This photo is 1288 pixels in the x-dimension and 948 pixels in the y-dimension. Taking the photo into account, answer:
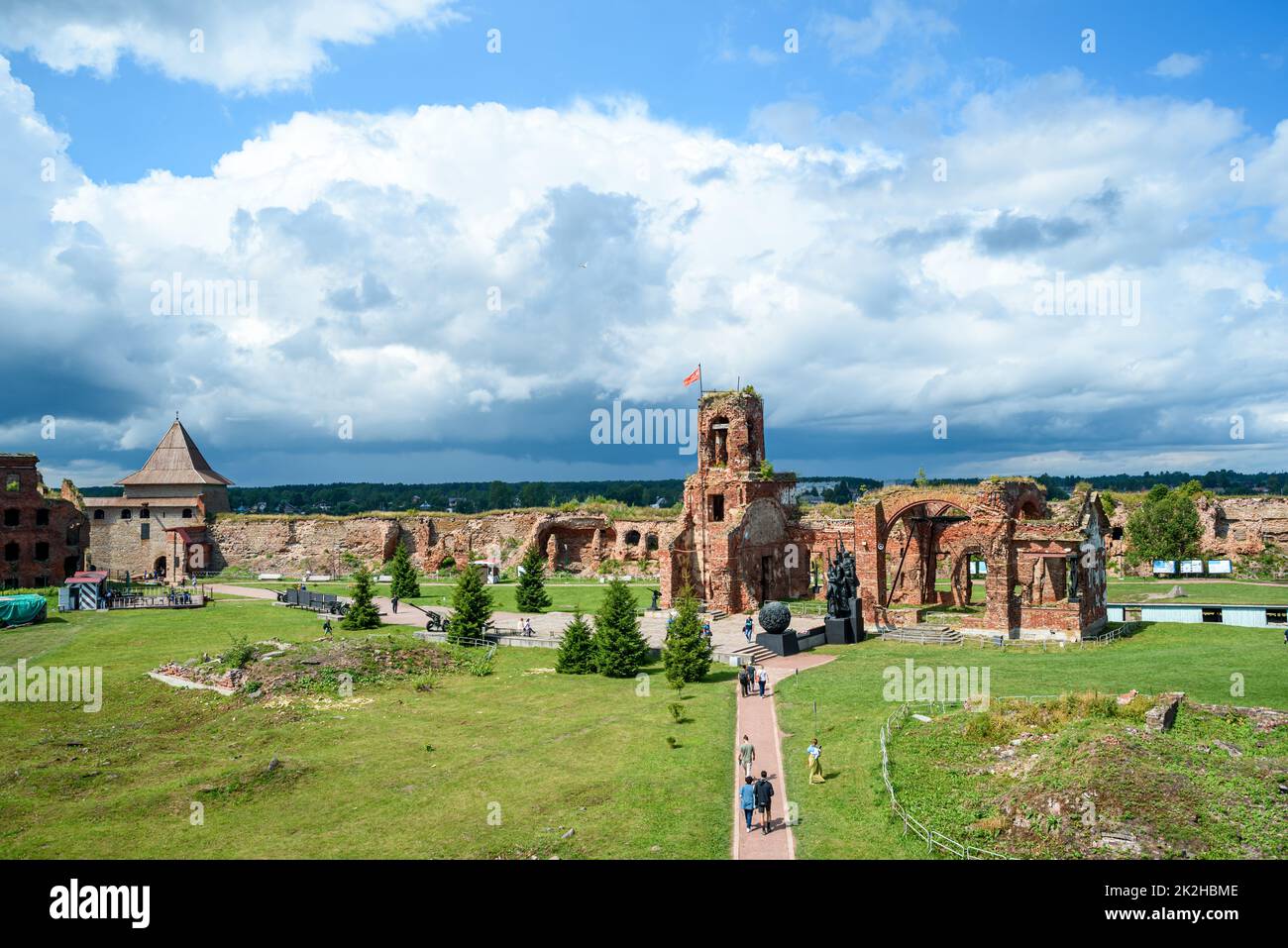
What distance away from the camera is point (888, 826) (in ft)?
51.5

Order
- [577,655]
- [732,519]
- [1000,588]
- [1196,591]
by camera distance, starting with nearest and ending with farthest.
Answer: [577,655] → [1000,588] → [732,519] → [1196,591]

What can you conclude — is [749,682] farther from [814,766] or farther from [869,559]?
[869,559]

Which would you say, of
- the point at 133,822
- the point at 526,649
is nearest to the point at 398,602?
the point at 526,649

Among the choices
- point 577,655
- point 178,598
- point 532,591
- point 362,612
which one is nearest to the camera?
point 577,655

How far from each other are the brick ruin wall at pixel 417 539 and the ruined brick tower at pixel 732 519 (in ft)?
49.1

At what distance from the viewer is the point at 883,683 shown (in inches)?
1046

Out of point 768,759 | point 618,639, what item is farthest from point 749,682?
point 768,759

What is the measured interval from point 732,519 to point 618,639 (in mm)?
14247

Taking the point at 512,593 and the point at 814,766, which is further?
the point at 512,593

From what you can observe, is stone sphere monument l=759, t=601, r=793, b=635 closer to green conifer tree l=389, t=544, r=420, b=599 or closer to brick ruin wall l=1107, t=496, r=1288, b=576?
green conifer tree l=389, t=544, r=420, b=599

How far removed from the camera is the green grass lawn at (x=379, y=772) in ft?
53.4

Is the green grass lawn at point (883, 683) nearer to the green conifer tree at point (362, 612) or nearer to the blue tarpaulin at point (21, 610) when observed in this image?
the green conifer tree at point (362, 612)

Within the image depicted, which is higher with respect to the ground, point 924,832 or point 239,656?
point 239,656
